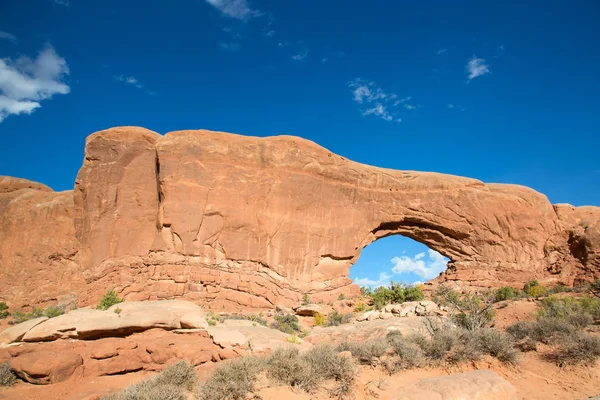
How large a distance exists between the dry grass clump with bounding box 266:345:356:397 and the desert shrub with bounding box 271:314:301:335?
291 inches

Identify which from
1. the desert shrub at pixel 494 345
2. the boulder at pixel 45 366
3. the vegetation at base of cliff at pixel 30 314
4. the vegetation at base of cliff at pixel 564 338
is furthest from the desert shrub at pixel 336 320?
the vegetation at base of cliff at pixel 30 314

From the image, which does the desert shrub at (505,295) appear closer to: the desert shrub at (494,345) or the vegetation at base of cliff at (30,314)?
the desert shrub at (494,345)

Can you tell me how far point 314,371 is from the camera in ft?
24.8

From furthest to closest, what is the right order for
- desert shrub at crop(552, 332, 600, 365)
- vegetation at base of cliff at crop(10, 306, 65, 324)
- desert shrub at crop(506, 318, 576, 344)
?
vegetation at base of cliff at crop(10, 306, 65, 324), desert shrub at crop(506, 318, 576, 344), desert shrub at crop(552, 332, 600, 365)

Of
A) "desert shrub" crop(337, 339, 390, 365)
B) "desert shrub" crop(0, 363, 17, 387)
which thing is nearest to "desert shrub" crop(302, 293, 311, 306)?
"desert shrub" crop(337, 339, 390, 365)

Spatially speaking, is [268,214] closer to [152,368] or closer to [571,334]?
[152,368]

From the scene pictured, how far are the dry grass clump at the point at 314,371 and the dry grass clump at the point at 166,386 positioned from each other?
62.2 inches

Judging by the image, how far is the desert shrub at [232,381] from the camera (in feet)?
22.3

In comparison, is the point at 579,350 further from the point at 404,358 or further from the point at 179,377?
the point at 179,377

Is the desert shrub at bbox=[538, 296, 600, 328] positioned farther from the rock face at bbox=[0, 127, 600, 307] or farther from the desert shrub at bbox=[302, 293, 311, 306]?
the rock face at bbox=[0, 127, 600, 307]

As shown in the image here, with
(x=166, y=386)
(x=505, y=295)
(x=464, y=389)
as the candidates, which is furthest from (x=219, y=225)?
(x=464, y=389)

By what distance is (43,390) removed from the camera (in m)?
7.84

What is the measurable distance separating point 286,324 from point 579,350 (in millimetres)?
10817

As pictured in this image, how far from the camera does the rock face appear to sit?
20.8 meters
